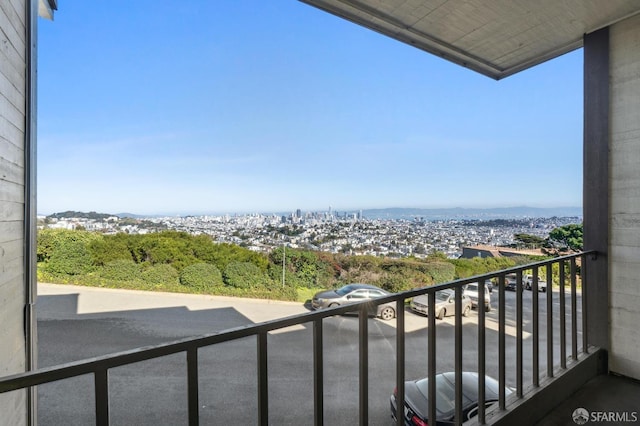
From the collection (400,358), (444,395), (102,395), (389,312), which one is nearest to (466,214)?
(444,395)

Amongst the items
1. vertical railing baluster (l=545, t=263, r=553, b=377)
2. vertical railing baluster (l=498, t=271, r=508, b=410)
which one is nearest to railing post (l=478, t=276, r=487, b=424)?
vertical railing baluster (l=498, t=271, r=508, b=410)

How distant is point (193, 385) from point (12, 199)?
1.10 m

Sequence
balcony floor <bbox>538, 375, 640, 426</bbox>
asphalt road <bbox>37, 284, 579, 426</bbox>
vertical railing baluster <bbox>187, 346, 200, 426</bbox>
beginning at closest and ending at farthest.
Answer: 1. vertical railing baluster <bbox>187, 346, 200, 426</bbox>
2. balcony floor <bbox>538, 375, 640, 426</bbox>
3. asphalt road <bbox>37, 284, 579, 426</bbox>

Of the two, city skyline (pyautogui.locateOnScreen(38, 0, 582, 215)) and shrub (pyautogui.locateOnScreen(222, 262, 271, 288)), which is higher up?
city skyline (pyautogui.locateOnScreen(38, 0, 582, 215))

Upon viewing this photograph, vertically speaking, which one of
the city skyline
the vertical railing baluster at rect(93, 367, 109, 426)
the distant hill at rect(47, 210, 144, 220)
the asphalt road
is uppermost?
the city skyline

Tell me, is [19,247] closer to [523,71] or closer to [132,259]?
[523,71]

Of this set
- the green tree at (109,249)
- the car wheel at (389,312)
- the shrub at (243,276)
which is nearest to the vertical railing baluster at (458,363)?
the car wheel at (389,312)

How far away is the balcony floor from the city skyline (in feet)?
18.4

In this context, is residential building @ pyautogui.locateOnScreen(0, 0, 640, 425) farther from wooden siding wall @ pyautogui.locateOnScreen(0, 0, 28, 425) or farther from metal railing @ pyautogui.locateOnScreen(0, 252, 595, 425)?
wooden siding wall @ pyautogui.locateOnScreen(0, 0, 28, 425)

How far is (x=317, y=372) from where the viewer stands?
2.82 feet

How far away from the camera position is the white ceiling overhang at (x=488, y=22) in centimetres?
176

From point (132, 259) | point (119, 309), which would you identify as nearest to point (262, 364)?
point (119, 309)

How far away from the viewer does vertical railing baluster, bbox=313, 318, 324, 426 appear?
858mm

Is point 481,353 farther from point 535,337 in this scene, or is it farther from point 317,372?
point 317,372
